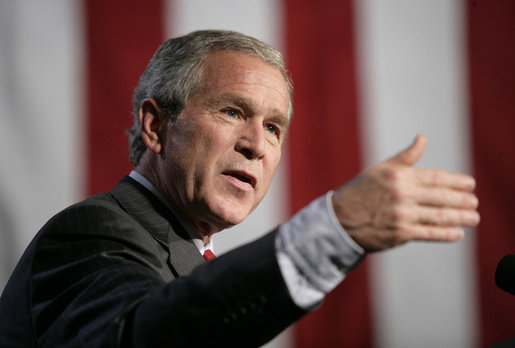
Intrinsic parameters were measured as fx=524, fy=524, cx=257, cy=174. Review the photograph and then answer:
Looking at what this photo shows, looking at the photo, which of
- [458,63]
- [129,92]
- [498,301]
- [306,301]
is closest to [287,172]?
[129,92]

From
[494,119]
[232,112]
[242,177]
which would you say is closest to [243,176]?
[242,177]

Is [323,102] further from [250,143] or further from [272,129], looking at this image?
[250,143]

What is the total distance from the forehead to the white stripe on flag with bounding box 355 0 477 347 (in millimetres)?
873

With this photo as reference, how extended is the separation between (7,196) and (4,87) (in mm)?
385

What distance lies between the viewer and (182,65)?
3.94 ft

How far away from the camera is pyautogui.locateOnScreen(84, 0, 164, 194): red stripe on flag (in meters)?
1.90

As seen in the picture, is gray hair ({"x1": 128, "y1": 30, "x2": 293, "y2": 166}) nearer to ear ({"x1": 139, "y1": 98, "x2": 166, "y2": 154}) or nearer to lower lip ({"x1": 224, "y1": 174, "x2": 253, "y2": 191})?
ear ({"x1": 139, "y1": 98, "x2": 166, "y2": 154})

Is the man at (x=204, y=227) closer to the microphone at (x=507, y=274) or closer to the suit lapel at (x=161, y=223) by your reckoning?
the suit lapel at (x=161, y=223)

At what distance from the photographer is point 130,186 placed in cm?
110

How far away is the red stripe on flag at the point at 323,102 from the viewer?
2.00 meters

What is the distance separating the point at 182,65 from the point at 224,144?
23cm

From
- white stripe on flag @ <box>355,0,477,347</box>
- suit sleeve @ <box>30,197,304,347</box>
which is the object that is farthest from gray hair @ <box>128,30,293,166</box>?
white stripe on flag @ <box>355,0,477,347</box>

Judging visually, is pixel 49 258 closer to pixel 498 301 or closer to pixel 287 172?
pixel 287 172

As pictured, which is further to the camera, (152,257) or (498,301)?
(498,301)
